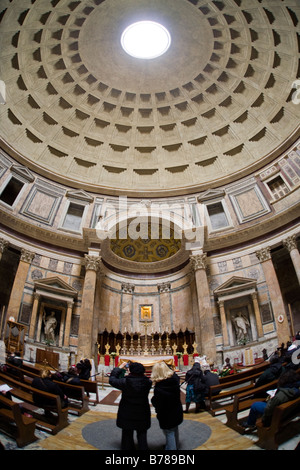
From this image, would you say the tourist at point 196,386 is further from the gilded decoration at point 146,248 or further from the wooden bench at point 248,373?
the gilded decoration at point 146,248

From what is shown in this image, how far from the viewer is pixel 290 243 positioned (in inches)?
713

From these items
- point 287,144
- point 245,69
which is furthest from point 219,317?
point 245,69

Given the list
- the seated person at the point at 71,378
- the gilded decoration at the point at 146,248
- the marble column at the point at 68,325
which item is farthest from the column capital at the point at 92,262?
the seated person at the point at 71,378

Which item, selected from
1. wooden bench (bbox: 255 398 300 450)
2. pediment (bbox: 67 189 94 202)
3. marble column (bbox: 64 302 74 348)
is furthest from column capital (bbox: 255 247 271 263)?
wooden bench (bbox: 255 398 300 450)

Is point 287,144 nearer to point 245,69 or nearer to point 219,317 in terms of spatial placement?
point 245,69

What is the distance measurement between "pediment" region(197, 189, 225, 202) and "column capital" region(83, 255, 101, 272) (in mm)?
10069

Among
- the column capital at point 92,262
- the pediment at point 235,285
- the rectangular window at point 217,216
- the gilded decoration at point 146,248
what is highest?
the rectangular window at point 217,216

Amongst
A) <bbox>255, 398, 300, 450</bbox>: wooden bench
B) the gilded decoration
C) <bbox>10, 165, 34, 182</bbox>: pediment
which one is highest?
<bbox>10, 165, 34, 182</bbox>: pediment

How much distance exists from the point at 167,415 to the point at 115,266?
19.3 m

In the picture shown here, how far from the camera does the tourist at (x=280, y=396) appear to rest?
4078mm

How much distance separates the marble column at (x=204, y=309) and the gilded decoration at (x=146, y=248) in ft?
15.9

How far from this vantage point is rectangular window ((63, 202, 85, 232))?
22.6 metres

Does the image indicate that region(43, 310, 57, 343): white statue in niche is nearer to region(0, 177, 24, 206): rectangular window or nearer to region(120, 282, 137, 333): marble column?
region(120, 282, 137, 333): marble column

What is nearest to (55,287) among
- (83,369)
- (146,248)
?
(146,248)
